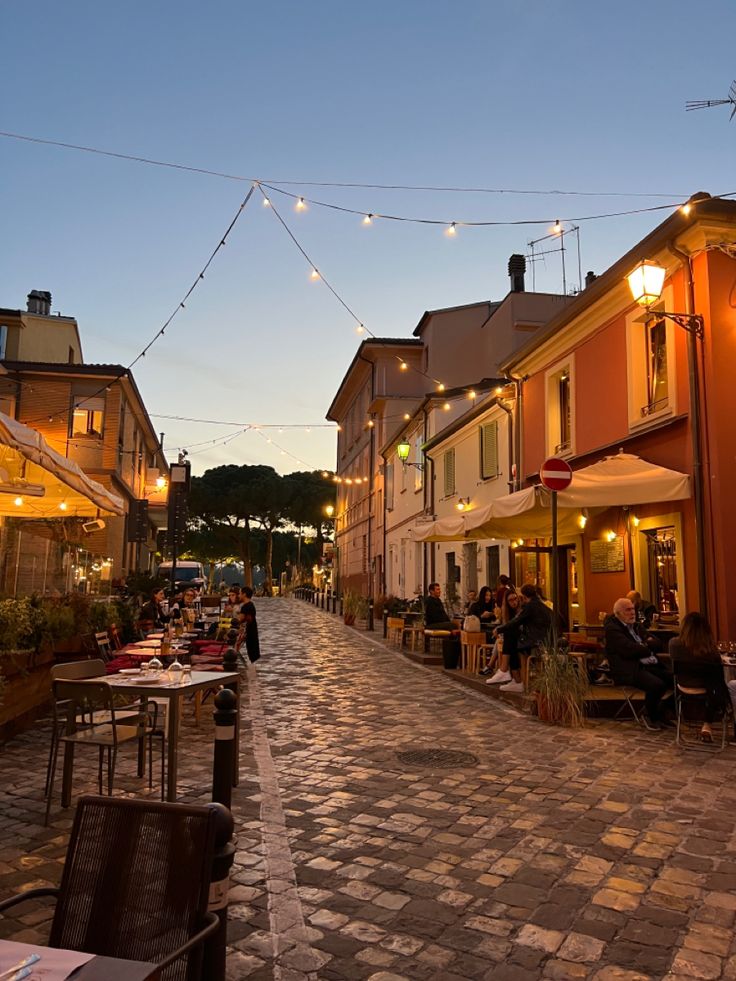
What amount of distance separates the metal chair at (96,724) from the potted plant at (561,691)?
4.66 meters

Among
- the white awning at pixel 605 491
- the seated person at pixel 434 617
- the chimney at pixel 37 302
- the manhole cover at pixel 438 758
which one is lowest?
the manhole cover at pixel 438 758

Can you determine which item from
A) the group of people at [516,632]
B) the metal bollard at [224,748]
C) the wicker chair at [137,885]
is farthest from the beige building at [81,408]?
the wicker chair at [137,885]

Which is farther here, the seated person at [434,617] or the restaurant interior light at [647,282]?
the seated person at [434,617]

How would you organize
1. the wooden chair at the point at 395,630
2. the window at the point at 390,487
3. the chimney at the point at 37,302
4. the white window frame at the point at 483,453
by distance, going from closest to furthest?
the wooden chair at the point at 395,630 → the white window frame at the point at 483,453 → the window at the point at 390,487 → the chimney at the point at 37,302

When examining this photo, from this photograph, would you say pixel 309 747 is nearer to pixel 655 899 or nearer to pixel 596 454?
pixel 655 899

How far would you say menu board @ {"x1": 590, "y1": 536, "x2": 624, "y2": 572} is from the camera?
40.1 feet

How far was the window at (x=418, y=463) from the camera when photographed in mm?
25312

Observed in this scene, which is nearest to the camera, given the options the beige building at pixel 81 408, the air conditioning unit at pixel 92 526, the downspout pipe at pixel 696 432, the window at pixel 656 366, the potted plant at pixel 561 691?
the potted plant at pixel 561 691

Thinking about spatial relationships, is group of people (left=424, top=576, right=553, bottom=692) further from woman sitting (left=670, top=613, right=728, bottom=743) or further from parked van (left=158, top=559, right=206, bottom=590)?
parked van (left=158, top=559, right=206, bottom=590)

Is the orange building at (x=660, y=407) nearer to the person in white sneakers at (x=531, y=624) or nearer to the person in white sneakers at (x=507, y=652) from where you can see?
the person in white sneakers at (x=531, y=624)

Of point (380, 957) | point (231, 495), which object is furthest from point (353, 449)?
point (380, 957)

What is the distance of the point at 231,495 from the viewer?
59.6 metres

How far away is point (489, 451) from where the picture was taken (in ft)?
61.2

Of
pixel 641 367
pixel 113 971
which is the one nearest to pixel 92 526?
pixel 641 367
